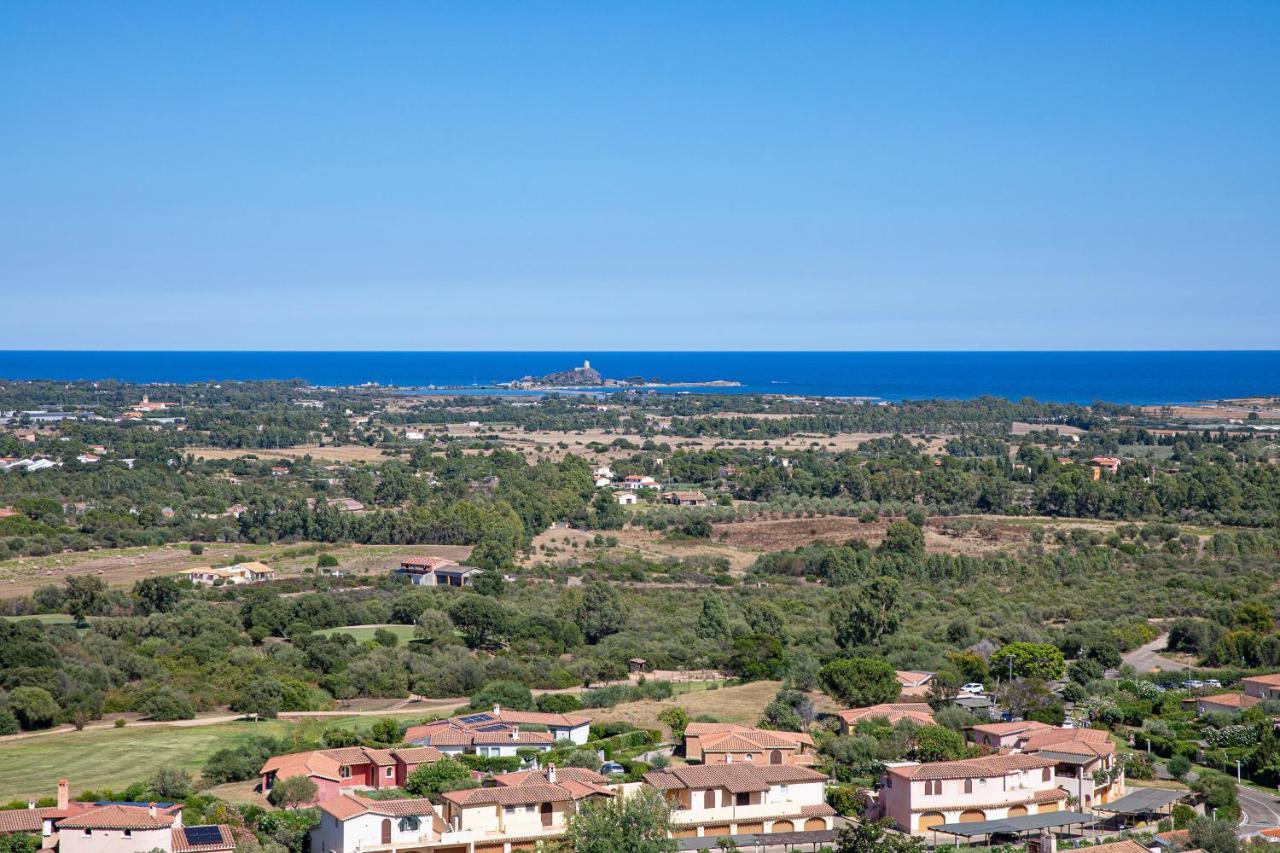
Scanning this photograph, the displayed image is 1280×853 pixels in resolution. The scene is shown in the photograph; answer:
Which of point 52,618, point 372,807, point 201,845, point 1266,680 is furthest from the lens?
point 52,618

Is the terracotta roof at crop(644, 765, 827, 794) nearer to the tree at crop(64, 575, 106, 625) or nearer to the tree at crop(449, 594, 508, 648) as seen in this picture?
the tree at crop(449, 594, 508, 648)

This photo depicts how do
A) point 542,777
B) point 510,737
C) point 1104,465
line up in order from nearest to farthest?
point 542,777 → point 510,737 → point 1104,465

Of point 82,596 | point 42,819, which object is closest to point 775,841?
point 42,819

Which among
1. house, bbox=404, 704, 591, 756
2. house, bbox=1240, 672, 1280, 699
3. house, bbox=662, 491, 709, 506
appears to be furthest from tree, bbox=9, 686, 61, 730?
house, bbox=662, 491, 709, 506

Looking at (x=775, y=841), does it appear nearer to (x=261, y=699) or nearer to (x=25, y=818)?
(x=25, y=818)

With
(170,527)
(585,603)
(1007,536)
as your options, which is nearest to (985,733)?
(585,603)

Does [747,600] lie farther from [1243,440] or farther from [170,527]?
[1243,440]

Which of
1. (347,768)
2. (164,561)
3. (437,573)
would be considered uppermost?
(347,768)

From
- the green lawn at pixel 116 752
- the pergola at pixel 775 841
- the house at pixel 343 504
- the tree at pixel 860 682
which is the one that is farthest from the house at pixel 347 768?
the house at pixel 343 504
